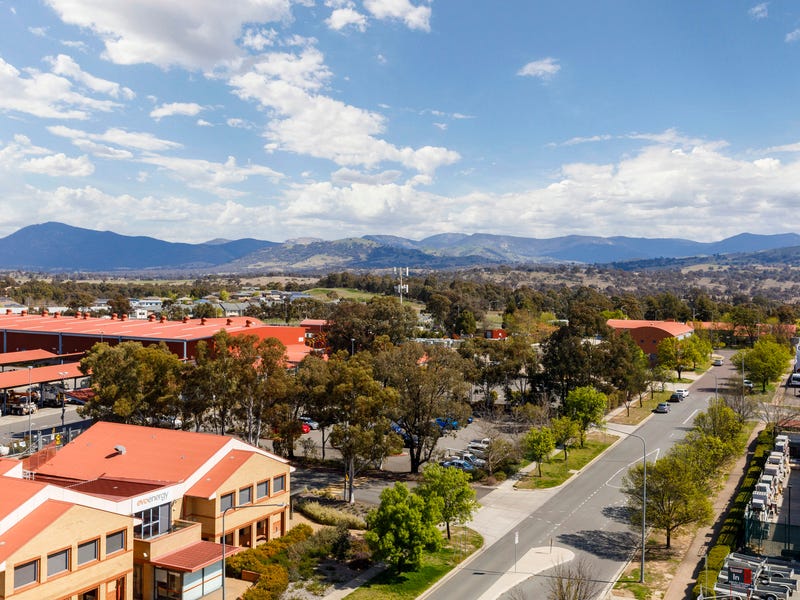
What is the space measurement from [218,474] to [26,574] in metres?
9.69

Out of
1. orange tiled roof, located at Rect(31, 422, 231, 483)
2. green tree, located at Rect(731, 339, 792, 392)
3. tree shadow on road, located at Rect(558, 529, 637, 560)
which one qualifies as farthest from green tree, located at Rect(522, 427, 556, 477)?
green tree, located at Rect(731, 339, 792, 392)

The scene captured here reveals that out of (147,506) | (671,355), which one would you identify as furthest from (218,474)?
(671,355)

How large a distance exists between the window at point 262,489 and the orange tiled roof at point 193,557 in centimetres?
357

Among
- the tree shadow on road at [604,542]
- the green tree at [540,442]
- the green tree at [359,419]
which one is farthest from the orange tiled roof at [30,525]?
the green tree at [540,442]

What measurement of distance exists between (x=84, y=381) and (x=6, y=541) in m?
58.5

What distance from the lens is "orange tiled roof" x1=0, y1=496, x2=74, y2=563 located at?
2187 cm

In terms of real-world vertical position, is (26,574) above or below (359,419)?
below

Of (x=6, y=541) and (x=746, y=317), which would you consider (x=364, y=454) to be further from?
(x=746, y=317)

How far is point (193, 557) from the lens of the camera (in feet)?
89.8

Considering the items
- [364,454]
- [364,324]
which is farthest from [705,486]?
[364,324]

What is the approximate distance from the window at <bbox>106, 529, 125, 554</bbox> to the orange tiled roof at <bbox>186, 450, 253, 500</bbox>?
4.16 m

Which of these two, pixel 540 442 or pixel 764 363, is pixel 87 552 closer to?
pixel 540 442

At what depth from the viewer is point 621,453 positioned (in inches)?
2019

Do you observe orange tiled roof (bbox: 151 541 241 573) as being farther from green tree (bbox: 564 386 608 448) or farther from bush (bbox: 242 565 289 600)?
green tree (bbox: 564 386 608 448)
